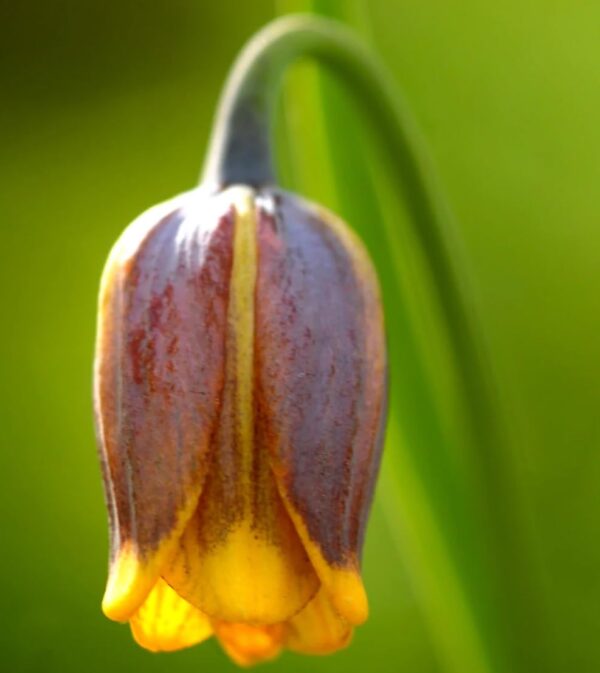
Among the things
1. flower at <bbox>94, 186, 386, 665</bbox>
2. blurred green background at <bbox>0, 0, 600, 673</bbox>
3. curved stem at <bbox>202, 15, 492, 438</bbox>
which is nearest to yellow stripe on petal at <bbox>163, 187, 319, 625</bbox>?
flower at <bbox>94, 186, 386, 665</bbox>

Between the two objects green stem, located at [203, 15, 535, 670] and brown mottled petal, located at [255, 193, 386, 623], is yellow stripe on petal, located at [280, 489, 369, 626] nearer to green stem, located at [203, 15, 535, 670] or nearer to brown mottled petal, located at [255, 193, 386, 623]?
brown mottled petal, located at [255, 193, 386, 623]

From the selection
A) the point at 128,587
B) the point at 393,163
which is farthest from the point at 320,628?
the point at 393,163

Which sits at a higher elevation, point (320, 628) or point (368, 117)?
point (368, 117)

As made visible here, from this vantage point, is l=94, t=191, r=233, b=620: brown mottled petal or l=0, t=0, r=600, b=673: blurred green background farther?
l=0, t=0, r=600, b=673: blurred green background

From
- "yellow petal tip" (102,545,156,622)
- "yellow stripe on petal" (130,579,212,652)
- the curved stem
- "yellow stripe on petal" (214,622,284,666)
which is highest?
the curved stem

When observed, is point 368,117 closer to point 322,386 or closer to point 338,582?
point 322,386

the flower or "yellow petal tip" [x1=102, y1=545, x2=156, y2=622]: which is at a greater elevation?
the flower
